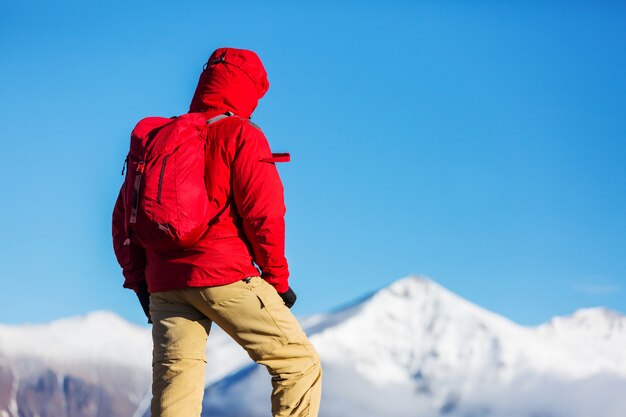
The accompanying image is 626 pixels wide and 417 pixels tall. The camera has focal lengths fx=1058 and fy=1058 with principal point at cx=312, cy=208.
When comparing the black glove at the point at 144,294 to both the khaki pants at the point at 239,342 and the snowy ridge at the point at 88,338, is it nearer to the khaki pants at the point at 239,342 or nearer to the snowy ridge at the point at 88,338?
the khaki pants at the point at 239,342

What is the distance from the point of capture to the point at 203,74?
22.3 feet

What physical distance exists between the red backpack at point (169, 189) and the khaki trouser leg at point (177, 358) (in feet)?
1.43

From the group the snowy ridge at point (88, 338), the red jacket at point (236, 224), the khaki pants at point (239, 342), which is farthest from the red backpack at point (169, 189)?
the snowy ridge at point (88, 338)

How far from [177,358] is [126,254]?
0.77m

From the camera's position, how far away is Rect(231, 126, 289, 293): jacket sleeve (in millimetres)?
6281

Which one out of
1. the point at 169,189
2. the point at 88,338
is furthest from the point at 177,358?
the point at 88,338

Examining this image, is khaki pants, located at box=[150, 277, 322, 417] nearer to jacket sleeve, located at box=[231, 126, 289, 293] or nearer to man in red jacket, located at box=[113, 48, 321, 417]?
man in red jacket, located at box=[113, 48, 321, 417]

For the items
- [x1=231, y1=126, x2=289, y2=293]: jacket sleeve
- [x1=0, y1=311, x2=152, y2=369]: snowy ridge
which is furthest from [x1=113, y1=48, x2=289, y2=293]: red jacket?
[x1=0, y1=311, x2=152, y2=369]: snowy ridge

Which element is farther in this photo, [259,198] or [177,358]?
[177,358]

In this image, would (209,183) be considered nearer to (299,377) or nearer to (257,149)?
(257,149)

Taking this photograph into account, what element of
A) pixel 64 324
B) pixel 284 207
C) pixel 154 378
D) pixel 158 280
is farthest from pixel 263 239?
pixel 64 324

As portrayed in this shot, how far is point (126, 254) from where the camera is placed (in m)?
6.73

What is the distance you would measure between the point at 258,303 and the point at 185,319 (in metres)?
0.49

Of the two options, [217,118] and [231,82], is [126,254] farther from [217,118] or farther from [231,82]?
[231,82]
